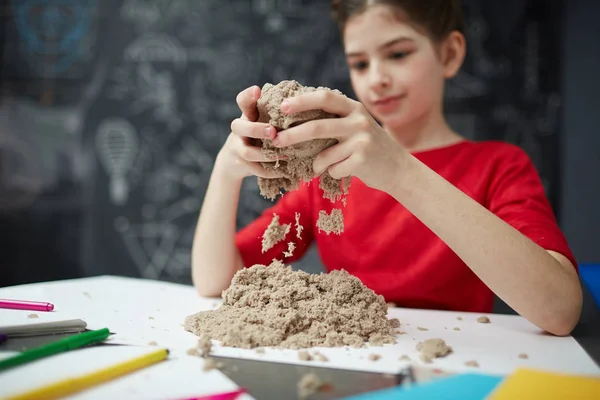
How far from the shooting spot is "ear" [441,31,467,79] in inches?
48.6

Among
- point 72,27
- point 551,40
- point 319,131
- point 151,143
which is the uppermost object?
point 72,27

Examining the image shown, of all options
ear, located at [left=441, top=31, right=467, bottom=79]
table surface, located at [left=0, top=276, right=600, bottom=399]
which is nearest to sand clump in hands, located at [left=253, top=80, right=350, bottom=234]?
table surface, located at [left=0, top=276, right=600, bottom=399]

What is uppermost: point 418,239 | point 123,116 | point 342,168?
point 123,116

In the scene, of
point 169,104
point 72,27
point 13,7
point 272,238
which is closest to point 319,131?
point 272,238

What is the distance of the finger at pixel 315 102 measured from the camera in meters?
0.66

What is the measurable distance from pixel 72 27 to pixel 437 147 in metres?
1.90

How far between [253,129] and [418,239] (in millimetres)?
584

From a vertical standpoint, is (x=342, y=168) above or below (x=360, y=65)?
below

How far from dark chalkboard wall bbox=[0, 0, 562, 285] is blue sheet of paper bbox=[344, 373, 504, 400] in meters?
1.74

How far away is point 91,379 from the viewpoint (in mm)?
510

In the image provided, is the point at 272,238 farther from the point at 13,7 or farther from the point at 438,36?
the point at 13,7

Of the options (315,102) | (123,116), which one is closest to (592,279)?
(315,102)

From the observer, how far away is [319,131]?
67 centimetres

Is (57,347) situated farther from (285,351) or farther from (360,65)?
(360,65)
